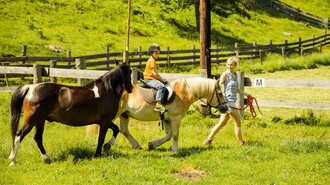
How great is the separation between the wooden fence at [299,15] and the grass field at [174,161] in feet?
173

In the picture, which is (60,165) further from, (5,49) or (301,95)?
(5,49)

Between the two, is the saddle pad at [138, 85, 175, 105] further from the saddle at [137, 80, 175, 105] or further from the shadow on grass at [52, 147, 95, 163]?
the shadow on grass at [52, 147, 95, 163]

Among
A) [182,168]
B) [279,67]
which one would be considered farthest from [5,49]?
[182,168]

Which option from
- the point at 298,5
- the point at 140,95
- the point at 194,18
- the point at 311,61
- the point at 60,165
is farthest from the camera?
the point at 298,5

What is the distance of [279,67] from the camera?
2730 centimetres

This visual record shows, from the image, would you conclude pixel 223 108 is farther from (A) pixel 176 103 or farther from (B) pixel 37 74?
(B) pixel 37 74

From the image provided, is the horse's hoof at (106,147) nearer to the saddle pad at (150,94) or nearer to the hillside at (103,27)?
the saddle pad at (150,94)

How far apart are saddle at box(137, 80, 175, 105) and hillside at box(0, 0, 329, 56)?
754 inches

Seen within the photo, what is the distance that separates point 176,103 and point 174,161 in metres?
1.40

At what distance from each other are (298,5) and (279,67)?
150ft

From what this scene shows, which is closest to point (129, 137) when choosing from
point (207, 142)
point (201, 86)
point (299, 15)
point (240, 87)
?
point (207, 142)

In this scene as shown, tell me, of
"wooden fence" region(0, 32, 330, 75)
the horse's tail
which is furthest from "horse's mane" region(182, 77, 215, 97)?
"wooden fence" region(0, 32, 330, 75)

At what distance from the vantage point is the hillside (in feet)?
99.8

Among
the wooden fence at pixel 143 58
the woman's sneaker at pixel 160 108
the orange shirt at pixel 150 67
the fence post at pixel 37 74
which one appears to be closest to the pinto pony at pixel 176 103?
the woman's sneaker at pixel 160 108
